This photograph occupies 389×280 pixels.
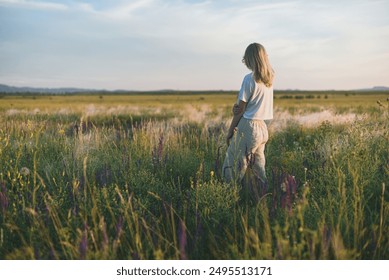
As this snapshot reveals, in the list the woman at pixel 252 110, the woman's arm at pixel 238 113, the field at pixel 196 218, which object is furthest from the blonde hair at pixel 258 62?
the field at pixel 196 218

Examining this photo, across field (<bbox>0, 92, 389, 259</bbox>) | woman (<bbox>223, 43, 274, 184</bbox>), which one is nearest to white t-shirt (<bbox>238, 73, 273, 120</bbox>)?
woman (<bbox>223, 43, 274, 184</bbox>)

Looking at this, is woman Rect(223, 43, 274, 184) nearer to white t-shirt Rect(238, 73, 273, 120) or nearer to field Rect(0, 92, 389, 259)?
white t-shirt Rect(238, 73, 273, 120)

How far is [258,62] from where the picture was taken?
13.3ft

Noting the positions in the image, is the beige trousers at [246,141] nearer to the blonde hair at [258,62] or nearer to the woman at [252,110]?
the woman at [252,110]

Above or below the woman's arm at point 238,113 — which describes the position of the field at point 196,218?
below

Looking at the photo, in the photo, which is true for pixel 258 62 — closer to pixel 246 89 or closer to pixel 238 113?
pixel 246 89

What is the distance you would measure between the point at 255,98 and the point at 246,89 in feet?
0.53

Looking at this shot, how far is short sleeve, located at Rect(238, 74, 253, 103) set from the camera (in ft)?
13.6

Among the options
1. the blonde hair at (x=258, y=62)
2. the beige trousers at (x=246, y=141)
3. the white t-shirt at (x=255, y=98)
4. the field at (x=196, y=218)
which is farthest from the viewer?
the beige trousers at (x=246, y=141)

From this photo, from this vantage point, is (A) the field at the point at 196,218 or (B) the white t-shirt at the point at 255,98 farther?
(B) the white t-shirt at the point at 255,98

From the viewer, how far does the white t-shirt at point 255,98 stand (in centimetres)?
415

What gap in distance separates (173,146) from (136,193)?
2502mm
